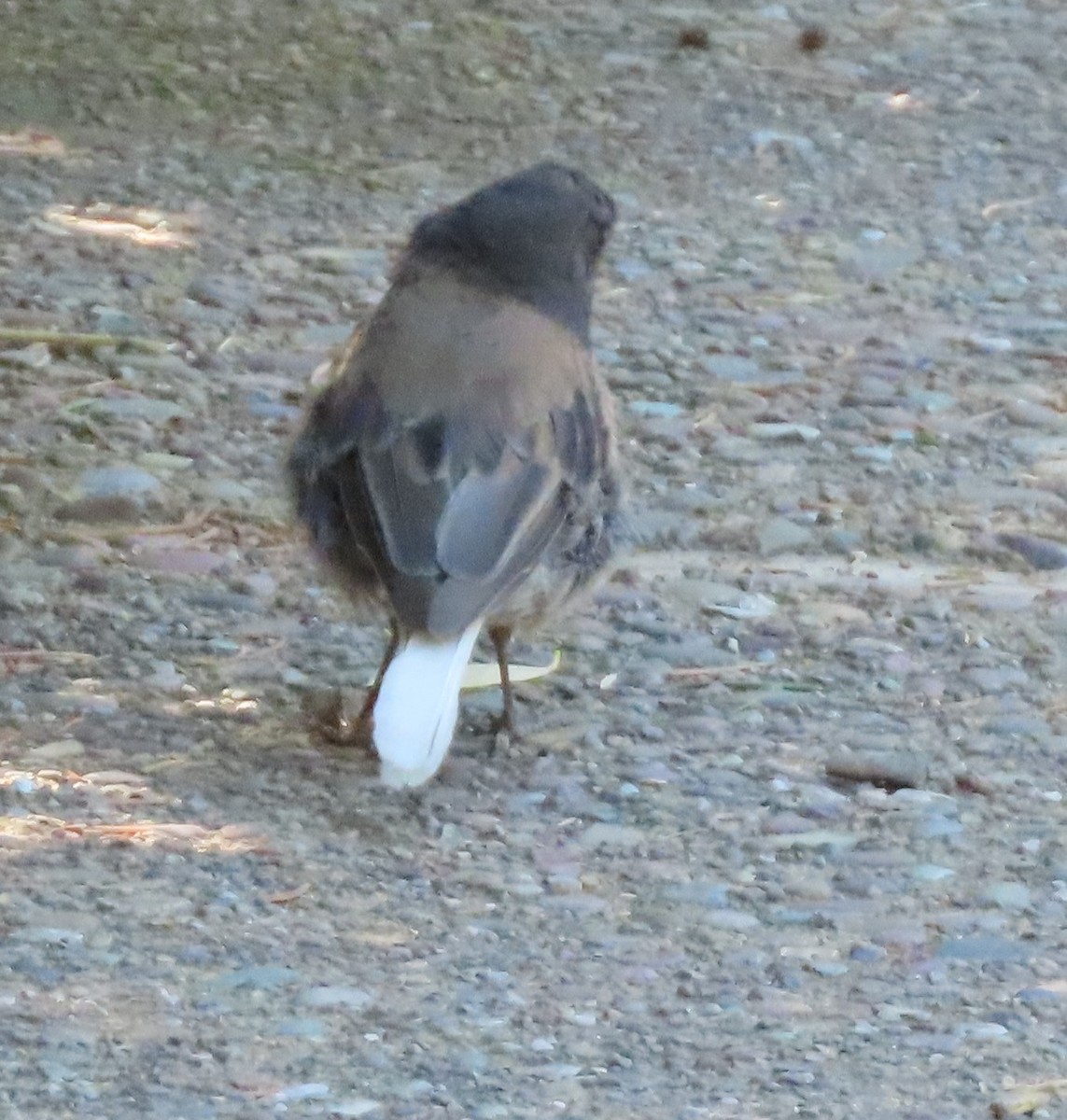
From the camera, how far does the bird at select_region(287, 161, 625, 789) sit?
14.0 feet

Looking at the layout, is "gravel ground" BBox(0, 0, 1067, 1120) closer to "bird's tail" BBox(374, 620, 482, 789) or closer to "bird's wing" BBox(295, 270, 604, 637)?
"bird's tail" BBox(374, 620, 482, 789)

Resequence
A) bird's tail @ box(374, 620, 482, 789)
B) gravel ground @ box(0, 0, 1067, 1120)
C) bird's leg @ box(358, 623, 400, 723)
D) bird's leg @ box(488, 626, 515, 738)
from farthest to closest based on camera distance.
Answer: bird's leg @ box(488, 626, 515, 738) < bird's leg @ box(358, 623, 400, 723) < bird's tail @ box(374, 620, 482, 789) < gravel ground @ box(0, 0, 1067, 1120)

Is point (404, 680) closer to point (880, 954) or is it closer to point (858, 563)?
point (880, 954)

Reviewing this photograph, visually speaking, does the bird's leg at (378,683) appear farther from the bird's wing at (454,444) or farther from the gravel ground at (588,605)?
the bird's wing at (454,444)

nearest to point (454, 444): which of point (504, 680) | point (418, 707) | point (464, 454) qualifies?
point (464, 454)

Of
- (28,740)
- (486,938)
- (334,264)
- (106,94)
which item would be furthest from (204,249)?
(486,938)

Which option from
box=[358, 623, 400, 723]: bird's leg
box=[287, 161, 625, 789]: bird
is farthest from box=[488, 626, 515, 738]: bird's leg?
box=[358, 623, 400, 723]: bird's leg

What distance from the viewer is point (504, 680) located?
4.84 meters

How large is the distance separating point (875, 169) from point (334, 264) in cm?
210

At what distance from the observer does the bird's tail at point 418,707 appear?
423cm

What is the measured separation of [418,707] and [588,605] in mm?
1180

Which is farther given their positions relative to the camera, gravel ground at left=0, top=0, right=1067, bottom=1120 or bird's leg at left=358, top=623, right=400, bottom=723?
bird's leg at left=358, top=623, right=400, bottom=723

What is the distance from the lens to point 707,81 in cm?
885

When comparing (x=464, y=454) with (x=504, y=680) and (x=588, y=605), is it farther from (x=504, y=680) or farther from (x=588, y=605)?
(x=588, y=605)
